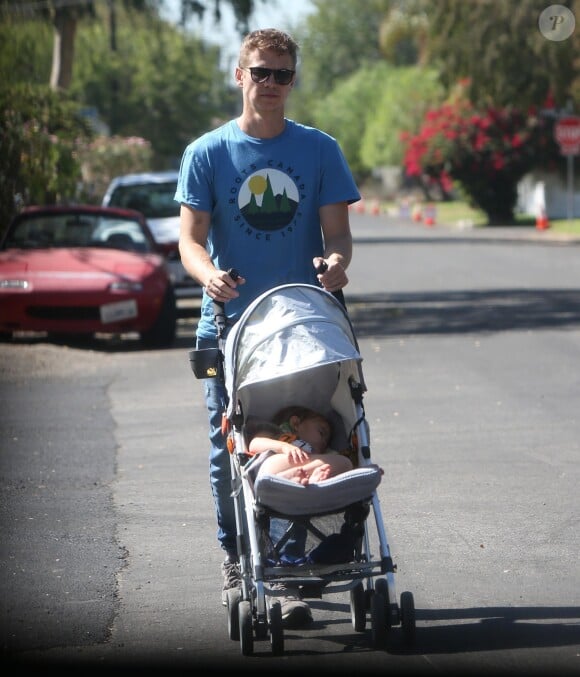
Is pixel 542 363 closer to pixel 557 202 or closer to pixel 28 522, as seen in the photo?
pixel 28 522

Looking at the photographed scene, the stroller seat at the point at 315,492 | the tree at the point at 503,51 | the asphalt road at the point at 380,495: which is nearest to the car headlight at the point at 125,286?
the asphalt road at the point at 380,495

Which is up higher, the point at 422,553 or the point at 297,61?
the point at 297,61

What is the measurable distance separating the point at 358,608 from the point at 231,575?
23.1 inches

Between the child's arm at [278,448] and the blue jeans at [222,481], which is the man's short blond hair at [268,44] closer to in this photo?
the blue jeans at [222,481]

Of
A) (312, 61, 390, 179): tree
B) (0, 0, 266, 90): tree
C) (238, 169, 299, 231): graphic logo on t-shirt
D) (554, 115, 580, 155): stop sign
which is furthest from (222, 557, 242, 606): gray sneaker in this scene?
(312, 61, 390, 179): tree

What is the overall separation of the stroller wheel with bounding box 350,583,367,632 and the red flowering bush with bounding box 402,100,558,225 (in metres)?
46.7

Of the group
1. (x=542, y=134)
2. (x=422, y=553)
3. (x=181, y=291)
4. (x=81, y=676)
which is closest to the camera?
(x=81, y=676)

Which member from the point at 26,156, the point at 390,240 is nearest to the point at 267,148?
the point at 26,156

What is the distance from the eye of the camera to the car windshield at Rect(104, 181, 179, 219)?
21.7 m

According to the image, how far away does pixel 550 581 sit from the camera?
20.6 feet

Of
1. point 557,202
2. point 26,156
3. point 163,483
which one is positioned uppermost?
point 26,156

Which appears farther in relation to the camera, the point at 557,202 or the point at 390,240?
the point at 557,202

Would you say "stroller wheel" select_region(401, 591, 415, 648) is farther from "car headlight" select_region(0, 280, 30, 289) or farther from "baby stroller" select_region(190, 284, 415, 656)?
"car headlight" select_region(0, 280, 30, 289)

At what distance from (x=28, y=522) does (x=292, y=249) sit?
2548mm
